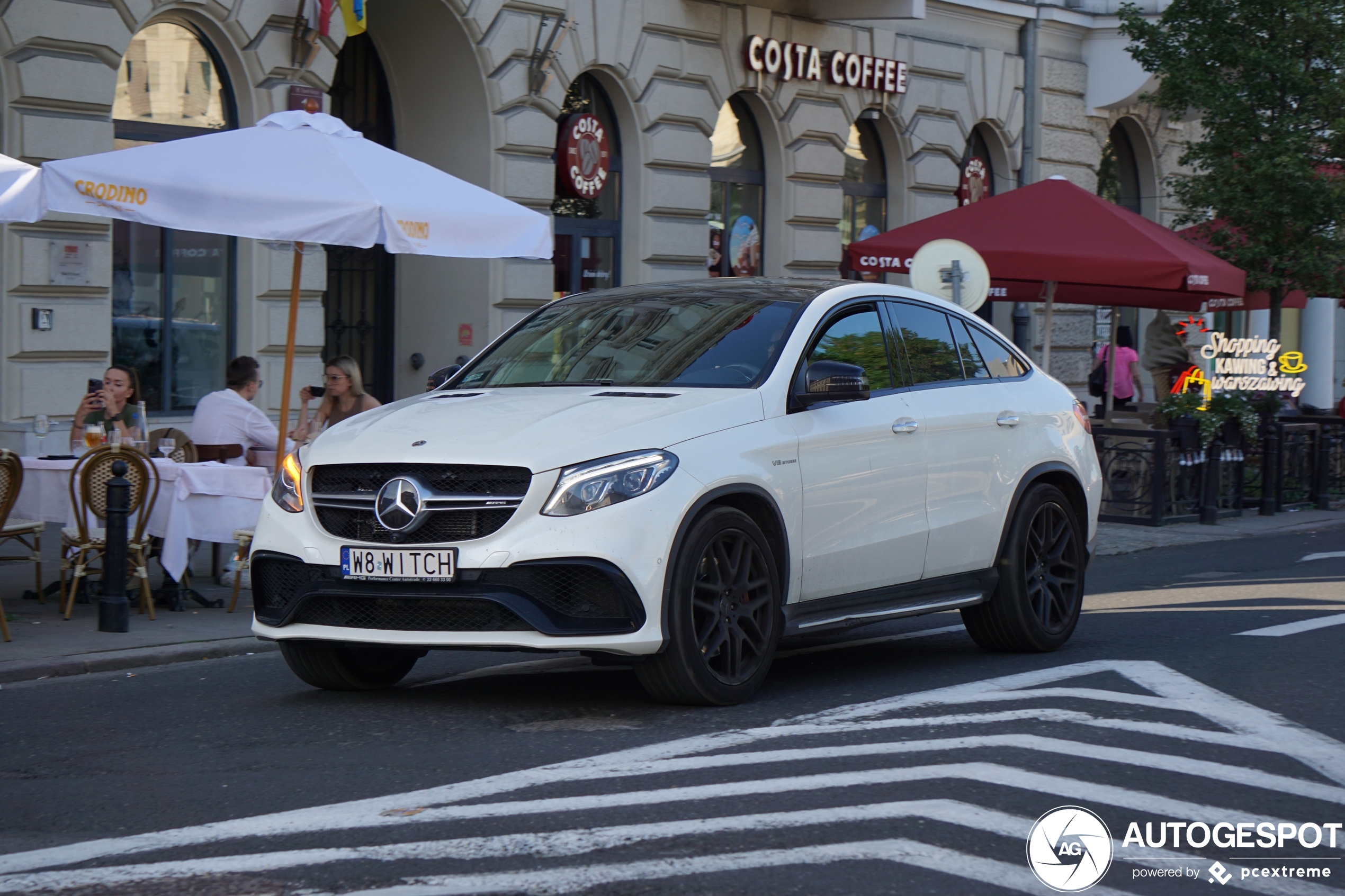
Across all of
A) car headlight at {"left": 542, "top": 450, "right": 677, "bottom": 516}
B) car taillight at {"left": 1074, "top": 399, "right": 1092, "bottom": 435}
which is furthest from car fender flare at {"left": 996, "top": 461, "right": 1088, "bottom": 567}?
car headlight at {"left": 542, "top": 450, "right": 677, "bottom": 516}

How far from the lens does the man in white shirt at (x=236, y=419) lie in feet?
35.1

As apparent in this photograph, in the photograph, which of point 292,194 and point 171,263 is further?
point 171,263


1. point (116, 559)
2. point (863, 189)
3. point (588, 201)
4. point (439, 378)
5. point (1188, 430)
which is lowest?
point (116, 559)

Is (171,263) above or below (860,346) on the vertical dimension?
above

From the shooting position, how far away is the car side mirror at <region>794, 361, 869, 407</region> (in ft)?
22.2

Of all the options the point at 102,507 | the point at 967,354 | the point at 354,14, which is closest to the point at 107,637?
the point at 102,507

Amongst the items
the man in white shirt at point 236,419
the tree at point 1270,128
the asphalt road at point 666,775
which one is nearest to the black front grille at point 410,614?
the asphalt road at point 666,775

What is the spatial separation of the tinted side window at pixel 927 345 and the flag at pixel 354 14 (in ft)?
30.3

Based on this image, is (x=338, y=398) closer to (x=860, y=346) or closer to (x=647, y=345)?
(x=647, y=345)

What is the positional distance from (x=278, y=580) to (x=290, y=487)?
0.37m

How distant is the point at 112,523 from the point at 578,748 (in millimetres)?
4023

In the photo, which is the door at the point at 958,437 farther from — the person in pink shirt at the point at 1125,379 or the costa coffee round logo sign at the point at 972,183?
the costa coffee round logo sign at the point at 972,183

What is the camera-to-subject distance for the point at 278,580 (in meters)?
6.50

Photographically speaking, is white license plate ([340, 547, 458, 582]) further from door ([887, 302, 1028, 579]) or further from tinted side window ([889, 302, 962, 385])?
tinted side window ([889, 302, 962, 385])
